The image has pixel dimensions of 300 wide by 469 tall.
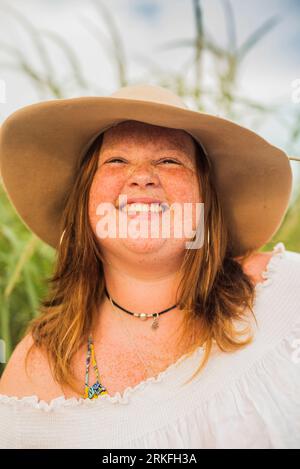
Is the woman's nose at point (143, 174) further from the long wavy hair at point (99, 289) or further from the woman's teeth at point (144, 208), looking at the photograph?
the long wavy hair at point (99, 289)

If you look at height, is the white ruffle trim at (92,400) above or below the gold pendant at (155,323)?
below

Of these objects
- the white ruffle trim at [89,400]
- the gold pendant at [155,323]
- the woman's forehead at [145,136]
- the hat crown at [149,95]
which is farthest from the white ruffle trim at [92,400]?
the hat crown at [149,95]

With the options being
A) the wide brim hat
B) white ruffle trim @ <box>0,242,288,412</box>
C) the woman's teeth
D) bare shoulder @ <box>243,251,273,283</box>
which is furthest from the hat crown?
white ruffle trim @ <box>0,242,288,412</box>

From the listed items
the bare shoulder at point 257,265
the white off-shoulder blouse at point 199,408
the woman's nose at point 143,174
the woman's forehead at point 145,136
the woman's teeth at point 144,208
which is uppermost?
the woman's forehead at point 145,136

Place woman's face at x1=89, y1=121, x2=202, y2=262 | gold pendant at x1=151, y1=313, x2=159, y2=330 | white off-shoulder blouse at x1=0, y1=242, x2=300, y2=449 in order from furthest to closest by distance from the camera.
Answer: gold pendant at x1=151, y1=313, x2=159, y2=330 → woman's face at x1=89, y1=121, x2=202, y2=262 → white off-shoulder blouse at x1=0, y1=242, x2=300, y2=449

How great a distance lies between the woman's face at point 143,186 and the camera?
57.9 inches

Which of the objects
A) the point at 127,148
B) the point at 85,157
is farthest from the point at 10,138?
the point at 127,148

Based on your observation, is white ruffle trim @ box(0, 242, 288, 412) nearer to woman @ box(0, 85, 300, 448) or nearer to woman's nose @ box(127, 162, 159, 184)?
woman @ box(0, 85, 300, 448)

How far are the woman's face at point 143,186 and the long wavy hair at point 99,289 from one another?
0.09 metres

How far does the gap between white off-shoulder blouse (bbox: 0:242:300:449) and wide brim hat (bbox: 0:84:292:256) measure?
40 cm

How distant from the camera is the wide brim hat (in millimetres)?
1505

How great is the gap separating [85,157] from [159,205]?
0.42 meters

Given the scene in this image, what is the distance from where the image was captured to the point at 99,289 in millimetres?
1788

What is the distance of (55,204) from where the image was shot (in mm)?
1917
